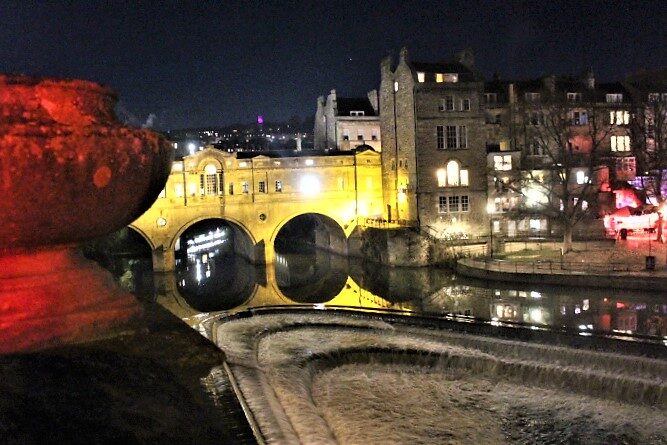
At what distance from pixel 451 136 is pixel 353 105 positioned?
2048cm

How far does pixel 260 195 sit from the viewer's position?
5381 centimetres

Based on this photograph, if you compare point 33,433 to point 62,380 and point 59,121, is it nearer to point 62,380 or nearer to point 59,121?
point 62,380

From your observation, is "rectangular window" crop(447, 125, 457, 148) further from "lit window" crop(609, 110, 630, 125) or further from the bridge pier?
the bridge pier

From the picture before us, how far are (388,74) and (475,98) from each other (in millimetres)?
8853

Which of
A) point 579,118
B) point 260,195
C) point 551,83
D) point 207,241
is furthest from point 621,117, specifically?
point 207,241

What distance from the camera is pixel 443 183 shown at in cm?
5141

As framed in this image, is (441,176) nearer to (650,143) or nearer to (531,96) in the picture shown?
(531,96)

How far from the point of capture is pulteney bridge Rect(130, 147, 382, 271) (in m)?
50.7

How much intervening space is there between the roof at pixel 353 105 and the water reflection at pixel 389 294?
18335 millimetres

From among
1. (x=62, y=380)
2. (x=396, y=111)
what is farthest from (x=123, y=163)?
(x=396, y=111)

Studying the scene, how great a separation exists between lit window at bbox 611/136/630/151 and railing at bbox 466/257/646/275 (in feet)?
76.0

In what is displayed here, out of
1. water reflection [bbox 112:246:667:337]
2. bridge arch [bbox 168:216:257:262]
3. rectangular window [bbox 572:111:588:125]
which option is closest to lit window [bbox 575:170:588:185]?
rectangular window [bbox 572:111:588:125]

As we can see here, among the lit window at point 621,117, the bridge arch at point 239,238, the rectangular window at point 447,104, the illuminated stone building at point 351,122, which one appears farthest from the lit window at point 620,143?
the bridge arch at point 239,238

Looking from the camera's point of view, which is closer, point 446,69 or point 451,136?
point 451,136
